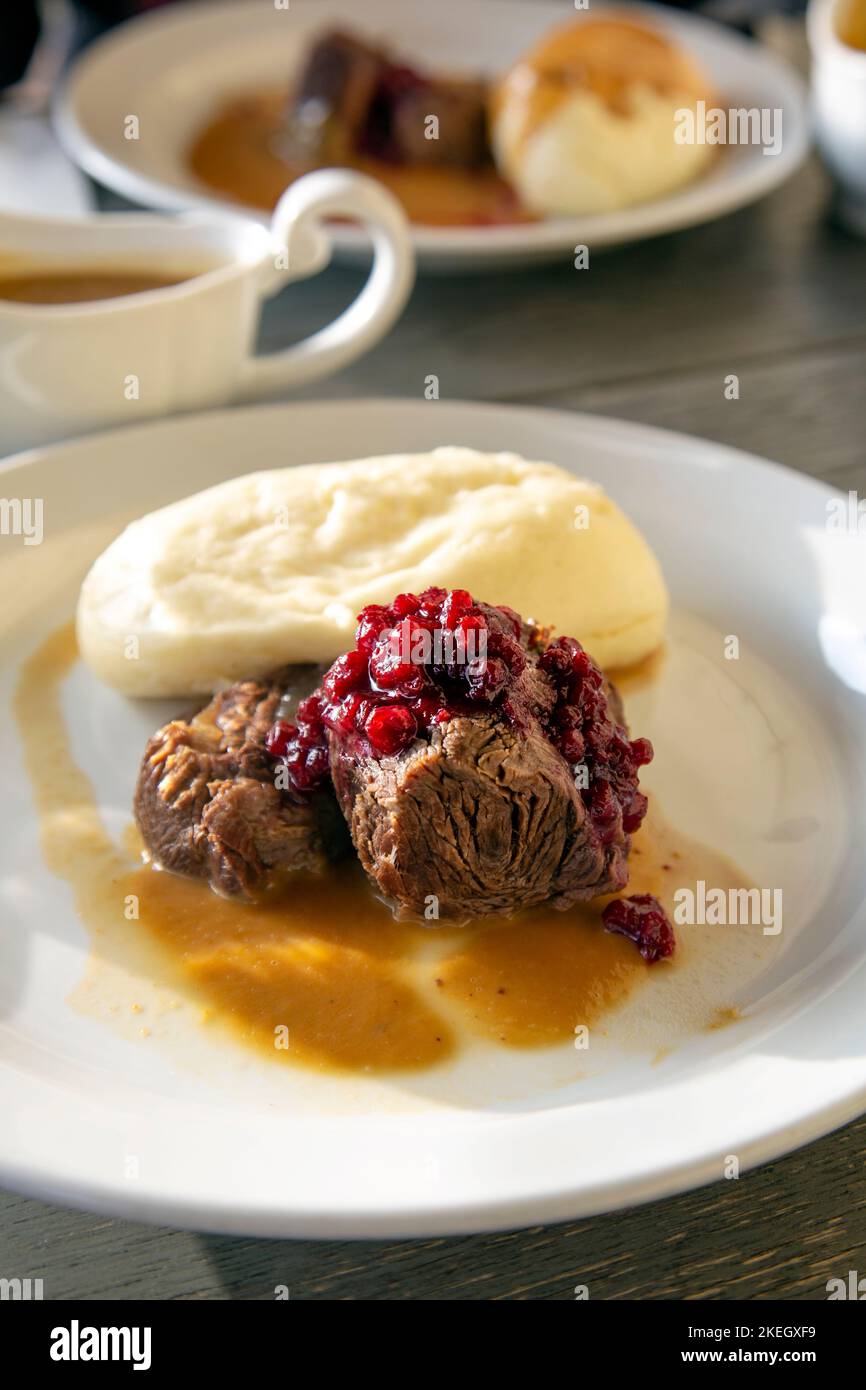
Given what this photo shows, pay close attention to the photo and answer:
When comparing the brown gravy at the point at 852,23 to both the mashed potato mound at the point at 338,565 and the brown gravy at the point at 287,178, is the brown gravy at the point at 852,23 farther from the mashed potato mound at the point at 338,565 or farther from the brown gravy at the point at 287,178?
the mashed potato mound at the point at 338,565

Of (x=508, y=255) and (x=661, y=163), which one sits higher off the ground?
(x=661, y=163)

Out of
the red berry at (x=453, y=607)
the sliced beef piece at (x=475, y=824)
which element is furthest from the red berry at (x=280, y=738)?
the red berry at (x=453, y=607)

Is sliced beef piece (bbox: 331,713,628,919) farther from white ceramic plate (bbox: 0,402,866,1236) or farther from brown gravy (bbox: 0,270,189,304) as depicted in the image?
brown gravy (bbox: 0,270,189,304)

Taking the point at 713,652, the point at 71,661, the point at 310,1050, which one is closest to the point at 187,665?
the point at 71,661

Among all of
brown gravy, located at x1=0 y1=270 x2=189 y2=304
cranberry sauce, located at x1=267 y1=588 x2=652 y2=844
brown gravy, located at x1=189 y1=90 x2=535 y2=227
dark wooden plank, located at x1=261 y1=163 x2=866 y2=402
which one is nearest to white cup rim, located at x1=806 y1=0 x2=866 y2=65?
dark wooden plank, located at x1=261 y1=163 x2=866 y2=402

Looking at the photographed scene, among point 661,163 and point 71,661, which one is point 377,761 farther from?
point 661,163
